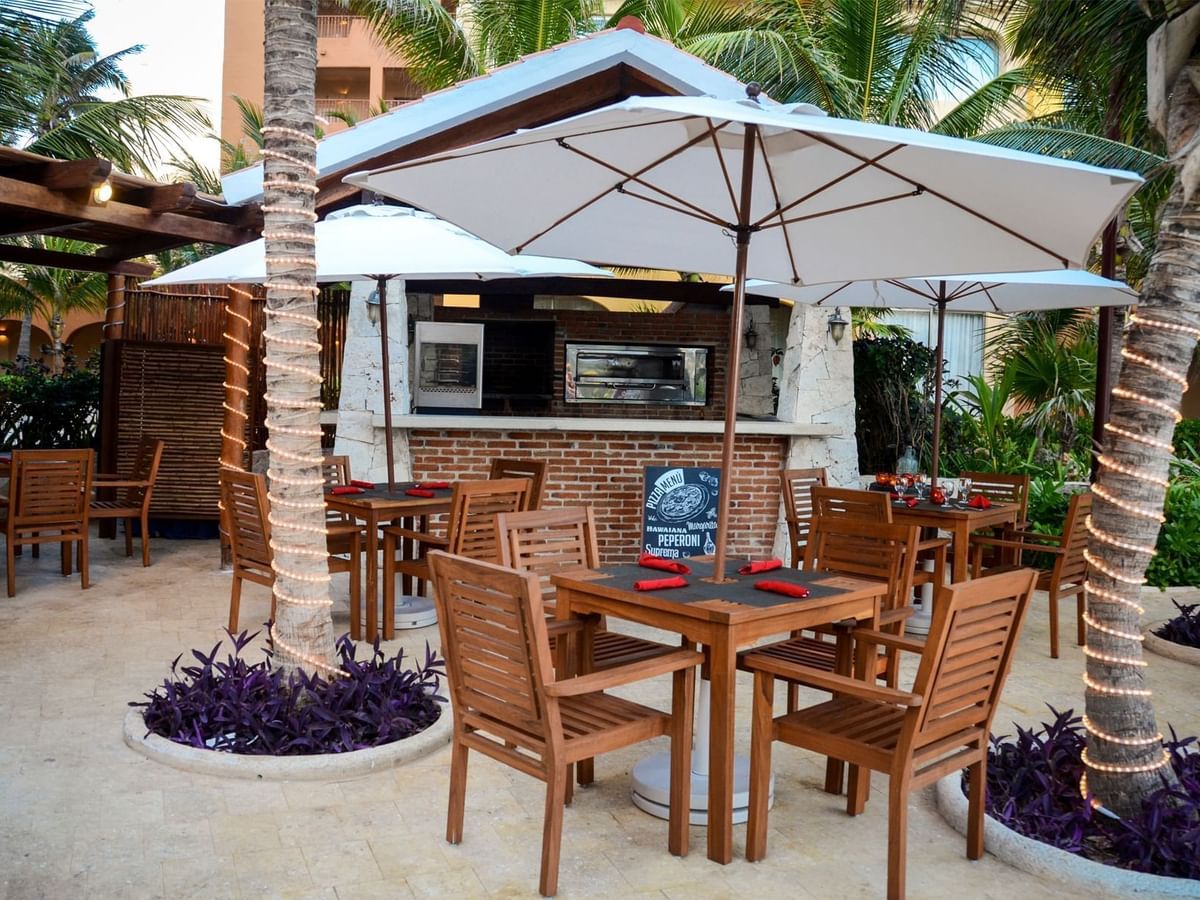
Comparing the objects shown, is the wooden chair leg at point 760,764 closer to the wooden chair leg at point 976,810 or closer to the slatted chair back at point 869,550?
the wooden chair leg at point 976,810

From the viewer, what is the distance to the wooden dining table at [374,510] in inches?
230

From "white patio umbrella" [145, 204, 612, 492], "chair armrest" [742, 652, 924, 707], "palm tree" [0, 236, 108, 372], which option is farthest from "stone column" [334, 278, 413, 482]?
"palm tree" [0, 236, 108, 372]

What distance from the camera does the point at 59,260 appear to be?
8.91 m

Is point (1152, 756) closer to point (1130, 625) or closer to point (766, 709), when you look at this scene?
point (1130, 625)

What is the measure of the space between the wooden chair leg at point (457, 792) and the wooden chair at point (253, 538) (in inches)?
99.3

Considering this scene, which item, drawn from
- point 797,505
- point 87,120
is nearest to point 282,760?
point 797,505

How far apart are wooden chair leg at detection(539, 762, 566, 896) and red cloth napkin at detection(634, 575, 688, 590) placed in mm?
781

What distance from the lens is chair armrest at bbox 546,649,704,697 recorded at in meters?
2.97

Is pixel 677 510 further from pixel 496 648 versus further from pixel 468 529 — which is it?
pixel 496 648

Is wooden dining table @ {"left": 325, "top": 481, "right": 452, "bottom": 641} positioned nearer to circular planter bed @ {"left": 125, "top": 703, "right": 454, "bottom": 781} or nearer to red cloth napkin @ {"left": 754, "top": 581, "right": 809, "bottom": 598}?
circular planter bed @ {"left": 125, "top": 703, "right": 454, "bottom": 781}

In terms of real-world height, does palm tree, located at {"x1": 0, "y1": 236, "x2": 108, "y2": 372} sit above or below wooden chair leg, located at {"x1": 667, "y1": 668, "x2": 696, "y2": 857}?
above

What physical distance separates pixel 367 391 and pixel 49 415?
5.13 meters

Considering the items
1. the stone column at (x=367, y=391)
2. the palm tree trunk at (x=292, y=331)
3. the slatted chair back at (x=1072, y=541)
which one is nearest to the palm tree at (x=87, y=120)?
the stone column at (x=367, y=391)

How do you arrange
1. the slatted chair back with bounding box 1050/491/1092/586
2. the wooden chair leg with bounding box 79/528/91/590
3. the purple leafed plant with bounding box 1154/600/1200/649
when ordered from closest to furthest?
1. the slatted chair back with bounding box 1050/491/1092/586
2. the purple leafed plant with bounding box 1154/600/1200/649
3. the wooden chair leg with bounding box 79/528/91/590
